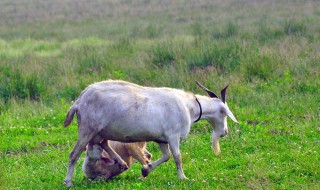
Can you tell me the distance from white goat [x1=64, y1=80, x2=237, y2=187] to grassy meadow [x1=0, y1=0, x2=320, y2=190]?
0.48m

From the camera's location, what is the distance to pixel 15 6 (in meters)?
41.2

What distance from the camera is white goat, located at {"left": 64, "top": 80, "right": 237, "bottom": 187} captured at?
6949 millimetres

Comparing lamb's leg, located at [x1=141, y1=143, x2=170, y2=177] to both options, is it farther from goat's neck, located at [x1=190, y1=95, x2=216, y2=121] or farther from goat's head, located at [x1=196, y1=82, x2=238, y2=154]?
goat's head, located at [x1=196, y1=82, x2=238, y2=154]

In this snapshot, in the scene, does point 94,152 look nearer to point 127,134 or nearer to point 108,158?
point 108,158

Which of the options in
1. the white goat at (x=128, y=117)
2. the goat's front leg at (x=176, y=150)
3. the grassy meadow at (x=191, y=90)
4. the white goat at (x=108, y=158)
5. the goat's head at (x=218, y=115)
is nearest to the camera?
the white goat at (x=128, y=117)

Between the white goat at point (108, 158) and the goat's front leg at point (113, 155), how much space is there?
53 millimetres

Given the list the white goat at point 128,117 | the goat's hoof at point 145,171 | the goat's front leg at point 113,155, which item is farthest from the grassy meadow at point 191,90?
the white goat at point 128,117

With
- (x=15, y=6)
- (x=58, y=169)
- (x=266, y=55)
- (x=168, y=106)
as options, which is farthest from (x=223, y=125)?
(x=15, y=6)

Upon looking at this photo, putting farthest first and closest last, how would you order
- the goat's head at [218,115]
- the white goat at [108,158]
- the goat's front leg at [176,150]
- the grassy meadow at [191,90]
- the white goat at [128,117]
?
the goat's head at [218,115], the grassy meadow at [191,90], the white goat at [108,158], the goat's front leg at [176,150], the white goat at [128,117]

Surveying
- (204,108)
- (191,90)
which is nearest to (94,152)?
(204,108)

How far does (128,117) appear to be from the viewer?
6.94m

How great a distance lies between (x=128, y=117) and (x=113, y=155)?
0.69 m

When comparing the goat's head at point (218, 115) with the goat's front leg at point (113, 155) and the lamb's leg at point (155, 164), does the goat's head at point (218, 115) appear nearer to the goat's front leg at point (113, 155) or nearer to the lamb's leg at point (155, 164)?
the lamb's leg at point (155, 164)

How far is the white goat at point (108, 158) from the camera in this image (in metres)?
7.31
